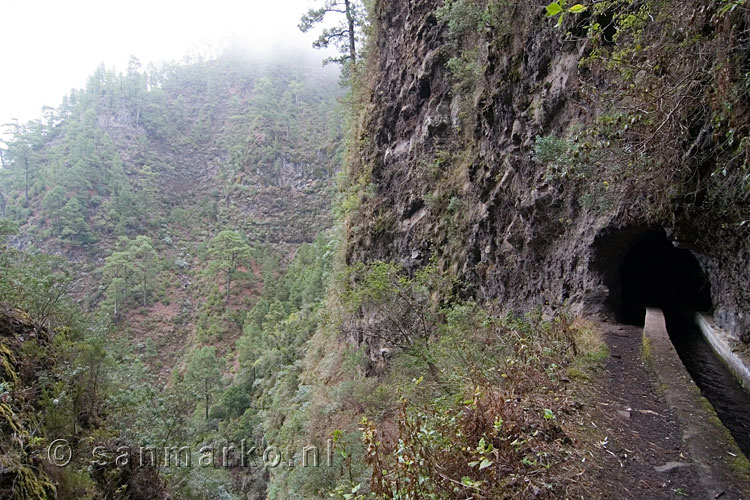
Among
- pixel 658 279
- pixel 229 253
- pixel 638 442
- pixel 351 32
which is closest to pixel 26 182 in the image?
pixel 229 253

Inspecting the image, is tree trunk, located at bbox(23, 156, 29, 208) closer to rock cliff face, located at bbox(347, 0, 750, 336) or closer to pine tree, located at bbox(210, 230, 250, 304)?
pine tree, located at bbox(210, 230, 250, 304)

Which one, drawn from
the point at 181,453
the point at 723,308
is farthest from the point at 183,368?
the point at 723,308

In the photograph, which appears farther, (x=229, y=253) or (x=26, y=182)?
(x=26, y=182)

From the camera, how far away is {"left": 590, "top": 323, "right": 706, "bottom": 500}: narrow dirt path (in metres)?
2.49

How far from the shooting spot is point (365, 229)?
1448 centimetres

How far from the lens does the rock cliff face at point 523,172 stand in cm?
473

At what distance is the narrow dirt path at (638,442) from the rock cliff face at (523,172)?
1.65 metres

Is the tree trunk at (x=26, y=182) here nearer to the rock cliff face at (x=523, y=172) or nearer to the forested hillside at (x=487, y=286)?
the forested hillside at (x=487, y=286)

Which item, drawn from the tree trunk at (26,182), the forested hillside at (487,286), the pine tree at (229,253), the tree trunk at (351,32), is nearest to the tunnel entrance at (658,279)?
the forested hillside at (487,286)

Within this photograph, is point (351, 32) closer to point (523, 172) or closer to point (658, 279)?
point (523, 172)

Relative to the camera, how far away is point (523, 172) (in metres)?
7.81

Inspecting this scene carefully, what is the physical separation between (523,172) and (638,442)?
5789 mm

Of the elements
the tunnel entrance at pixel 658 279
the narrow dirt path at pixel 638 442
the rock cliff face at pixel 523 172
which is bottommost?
the narrow dirt path at pixel 638 442

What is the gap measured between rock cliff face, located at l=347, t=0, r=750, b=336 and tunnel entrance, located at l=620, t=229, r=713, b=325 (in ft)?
2.56
